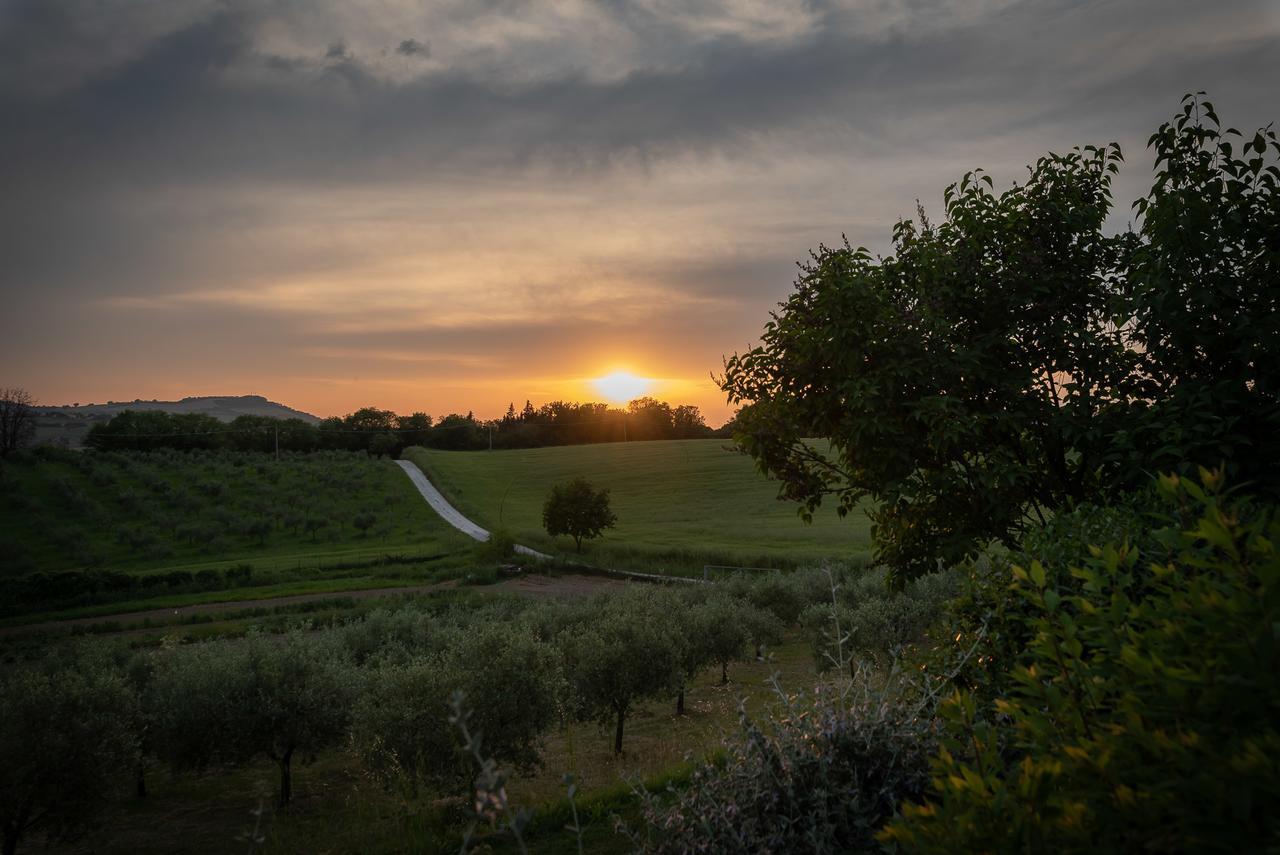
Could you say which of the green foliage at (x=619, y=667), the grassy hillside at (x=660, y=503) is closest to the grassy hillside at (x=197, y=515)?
the grassy hillside at (x=660, y=503)

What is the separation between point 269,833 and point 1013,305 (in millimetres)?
13731

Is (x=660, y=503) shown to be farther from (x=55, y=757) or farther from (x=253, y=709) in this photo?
(x=55, y=757)

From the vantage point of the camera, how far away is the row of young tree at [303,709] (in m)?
12.3

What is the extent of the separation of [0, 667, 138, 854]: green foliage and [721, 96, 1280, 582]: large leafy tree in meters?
11.8

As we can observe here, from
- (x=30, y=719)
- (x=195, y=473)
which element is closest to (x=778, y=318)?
(x=30, y=719)

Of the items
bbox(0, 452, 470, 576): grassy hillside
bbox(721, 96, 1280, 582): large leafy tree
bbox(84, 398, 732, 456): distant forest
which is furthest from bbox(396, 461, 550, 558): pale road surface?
bbox(721, 96, 1280, 582): large leafy tree

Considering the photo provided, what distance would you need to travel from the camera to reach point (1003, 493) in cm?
1032

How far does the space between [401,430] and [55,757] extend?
5345 inches

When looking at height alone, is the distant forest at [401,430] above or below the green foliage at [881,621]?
above

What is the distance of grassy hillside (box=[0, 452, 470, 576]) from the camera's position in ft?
210

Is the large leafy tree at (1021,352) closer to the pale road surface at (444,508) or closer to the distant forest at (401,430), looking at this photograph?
the pale road surface at (444,508)

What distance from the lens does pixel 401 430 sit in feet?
470

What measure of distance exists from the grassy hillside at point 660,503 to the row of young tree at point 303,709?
1426 centimetres

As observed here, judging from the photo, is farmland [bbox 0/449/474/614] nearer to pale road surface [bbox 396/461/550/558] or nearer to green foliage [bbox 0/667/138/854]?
pale road surface [bbox 396/461/550/558]
